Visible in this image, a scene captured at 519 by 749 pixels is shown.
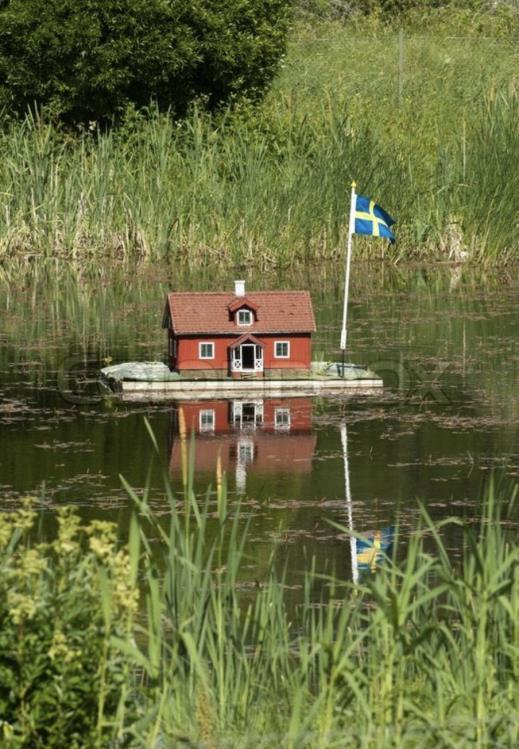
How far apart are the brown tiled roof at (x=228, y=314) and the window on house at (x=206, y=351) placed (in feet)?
0.50

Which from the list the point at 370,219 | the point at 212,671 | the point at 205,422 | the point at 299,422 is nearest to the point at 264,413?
the point at 299,422

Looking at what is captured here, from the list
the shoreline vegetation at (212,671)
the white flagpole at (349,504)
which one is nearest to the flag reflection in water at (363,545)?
the white flagpole at (349,504)

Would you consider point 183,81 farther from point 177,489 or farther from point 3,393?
point 177,489

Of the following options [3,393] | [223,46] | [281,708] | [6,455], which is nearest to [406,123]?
[223,46]

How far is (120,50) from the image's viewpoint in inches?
1044

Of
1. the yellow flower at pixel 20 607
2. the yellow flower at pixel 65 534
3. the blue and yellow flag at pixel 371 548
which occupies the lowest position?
the blue and yellow flag at pixel 371 548

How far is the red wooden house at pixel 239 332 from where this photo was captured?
53.5ft

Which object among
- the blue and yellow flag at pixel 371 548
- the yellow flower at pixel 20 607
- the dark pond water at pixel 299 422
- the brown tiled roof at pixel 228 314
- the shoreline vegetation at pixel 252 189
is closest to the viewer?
the yellow flower at pixel 20 607

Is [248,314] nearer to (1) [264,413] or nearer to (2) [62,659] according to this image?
(1) [264,413]

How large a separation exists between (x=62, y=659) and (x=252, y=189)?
1840 centimetres

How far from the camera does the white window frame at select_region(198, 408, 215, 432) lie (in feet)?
48.2

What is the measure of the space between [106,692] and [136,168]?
19.1m

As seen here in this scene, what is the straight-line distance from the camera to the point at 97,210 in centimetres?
2427

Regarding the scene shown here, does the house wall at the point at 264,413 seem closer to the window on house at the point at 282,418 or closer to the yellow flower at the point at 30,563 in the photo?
the window on house at the point at 282,418
